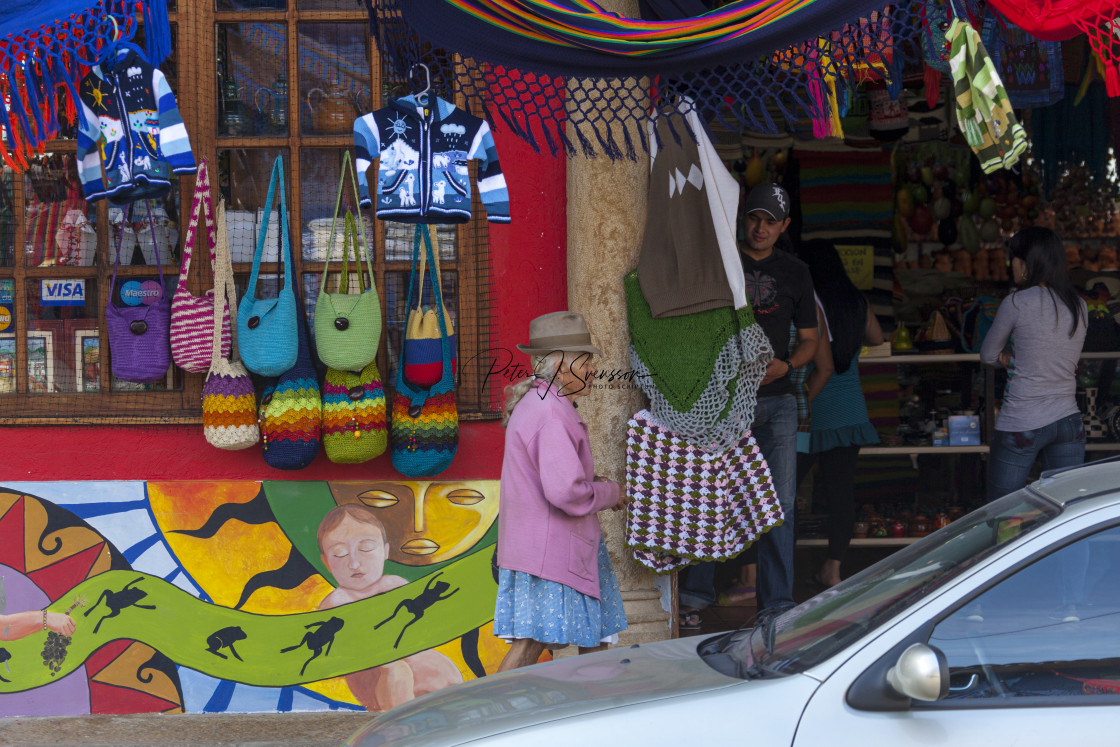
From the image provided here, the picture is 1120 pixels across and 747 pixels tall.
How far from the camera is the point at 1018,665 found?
92.0 inches

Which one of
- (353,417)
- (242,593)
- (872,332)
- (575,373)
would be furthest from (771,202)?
(242,593)

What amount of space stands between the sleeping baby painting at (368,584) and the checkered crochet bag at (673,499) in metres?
1.18

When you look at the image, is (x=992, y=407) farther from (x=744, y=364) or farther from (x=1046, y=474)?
(x=1046, y=474)

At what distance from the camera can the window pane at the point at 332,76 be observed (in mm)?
4922

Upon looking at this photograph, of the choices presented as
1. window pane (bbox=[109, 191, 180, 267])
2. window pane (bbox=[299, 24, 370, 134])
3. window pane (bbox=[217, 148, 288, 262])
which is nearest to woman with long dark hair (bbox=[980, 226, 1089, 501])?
window pane (bbox=[299, 24, 370, 134])

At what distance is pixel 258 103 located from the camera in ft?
16.2

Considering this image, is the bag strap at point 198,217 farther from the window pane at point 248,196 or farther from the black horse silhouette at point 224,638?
the black horse silhouette at point 224,638

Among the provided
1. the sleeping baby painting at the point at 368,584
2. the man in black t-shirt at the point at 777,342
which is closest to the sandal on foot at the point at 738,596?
the man in black t-shirt at the point at 777,342

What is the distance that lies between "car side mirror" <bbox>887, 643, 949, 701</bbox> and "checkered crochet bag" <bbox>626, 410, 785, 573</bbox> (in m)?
2.25

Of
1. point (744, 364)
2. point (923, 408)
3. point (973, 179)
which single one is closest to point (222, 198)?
point (744, 364)

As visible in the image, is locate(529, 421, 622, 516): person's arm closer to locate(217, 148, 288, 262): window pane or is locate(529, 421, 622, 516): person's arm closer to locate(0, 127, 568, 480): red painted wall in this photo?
locate(0, 127, 568, 480): red painted wall

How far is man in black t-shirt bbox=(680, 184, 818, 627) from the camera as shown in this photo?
16.9ft

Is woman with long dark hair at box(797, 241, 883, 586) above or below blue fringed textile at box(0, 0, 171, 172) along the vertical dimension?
below

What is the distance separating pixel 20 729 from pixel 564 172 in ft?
12.0
